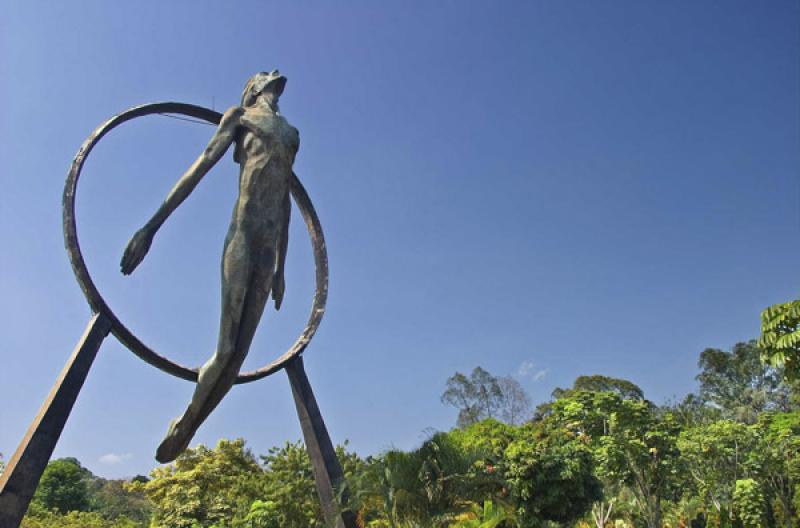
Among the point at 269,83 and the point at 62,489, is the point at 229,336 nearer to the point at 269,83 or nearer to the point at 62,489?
the point at 269,83

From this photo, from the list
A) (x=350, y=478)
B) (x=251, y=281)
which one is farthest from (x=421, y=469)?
(x=251, y=281)

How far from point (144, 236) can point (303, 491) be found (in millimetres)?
18856

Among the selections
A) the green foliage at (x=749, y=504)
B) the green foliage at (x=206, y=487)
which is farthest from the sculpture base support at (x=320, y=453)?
the green foliage at (x=749, y=504)

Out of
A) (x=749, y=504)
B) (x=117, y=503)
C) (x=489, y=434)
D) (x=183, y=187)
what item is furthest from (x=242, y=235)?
(x=117, y=503)

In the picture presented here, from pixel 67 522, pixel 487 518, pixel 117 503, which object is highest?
pixel 117 503

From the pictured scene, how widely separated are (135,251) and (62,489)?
58796 millimetres

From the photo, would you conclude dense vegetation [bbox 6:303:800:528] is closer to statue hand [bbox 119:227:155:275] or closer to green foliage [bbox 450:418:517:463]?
green foliage [bbox 450:418:517:463]

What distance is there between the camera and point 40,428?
6707 mm

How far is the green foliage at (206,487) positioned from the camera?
2391 centimetres

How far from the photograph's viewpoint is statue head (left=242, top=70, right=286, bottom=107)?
8.38m

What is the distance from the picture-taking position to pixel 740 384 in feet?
172

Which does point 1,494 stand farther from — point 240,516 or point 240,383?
point 240,516

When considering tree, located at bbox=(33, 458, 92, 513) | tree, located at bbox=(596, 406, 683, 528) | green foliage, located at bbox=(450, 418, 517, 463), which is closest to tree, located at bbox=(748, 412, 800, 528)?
tree, located at bbox=(596, 406, 683, 528)

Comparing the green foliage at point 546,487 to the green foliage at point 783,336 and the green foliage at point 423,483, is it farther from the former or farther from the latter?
the green foliage at point 423,483
